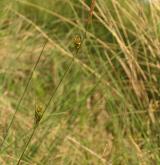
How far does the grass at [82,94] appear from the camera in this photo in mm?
1447

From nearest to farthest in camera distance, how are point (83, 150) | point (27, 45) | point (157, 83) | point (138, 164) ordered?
point (138, 164)
point (83, 150)
point (157, 83)
point (27, 45)

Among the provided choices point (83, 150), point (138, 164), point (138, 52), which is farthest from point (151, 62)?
point (138, 164)

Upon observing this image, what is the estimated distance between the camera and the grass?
4.75 feet

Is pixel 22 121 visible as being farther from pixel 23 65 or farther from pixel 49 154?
pixel 23 65

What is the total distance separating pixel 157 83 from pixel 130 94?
0.11m

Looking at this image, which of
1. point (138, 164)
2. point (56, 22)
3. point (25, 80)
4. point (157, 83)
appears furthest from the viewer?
point (56, 22)

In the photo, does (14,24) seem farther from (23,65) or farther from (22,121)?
(22,121)

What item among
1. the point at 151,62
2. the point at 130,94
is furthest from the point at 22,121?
the point at 151,62

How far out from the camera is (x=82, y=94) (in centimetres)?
195

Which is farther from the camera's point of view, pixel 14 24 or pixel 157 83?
pixel 14 24

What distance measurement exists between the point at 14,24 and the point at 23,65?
0.24 metres

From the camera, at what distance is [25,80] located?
81.9 inches

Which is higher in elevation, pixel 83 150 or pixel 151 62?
pixel 151 62

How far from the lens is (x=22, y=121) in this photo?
1626 millimetres
